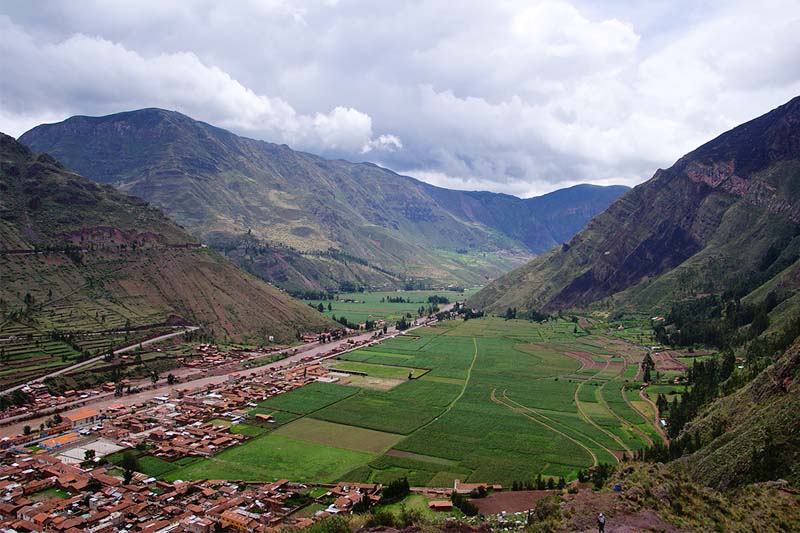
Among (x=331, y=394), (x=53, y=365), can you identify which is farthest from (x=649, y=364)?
(x=53, y=365)

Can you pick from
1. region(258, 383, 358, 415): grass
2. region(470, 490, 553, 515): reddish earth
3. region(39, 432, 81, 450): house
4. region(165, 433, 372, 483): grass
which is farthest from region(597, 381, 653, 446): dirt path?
region(39, 432, 81, 450): house

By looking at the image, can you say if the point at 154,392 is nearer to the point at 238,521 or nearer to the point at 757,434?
the point at 238,521

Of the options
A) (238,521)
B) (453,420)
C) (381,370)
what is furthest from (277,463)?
(381,370)

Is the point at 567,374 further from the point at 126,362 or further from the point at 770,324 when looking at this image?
the point at 126,362

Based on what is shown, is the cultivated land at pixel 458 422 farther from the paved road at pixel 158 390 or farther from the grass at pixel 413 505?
the paved road at pixel 158 390

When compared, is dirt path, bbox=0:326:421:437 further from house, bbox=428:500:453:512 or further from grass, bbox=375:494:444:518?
house, bbox=428:500:453:512

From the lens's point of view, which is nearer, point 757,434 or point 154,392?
point 757,434
